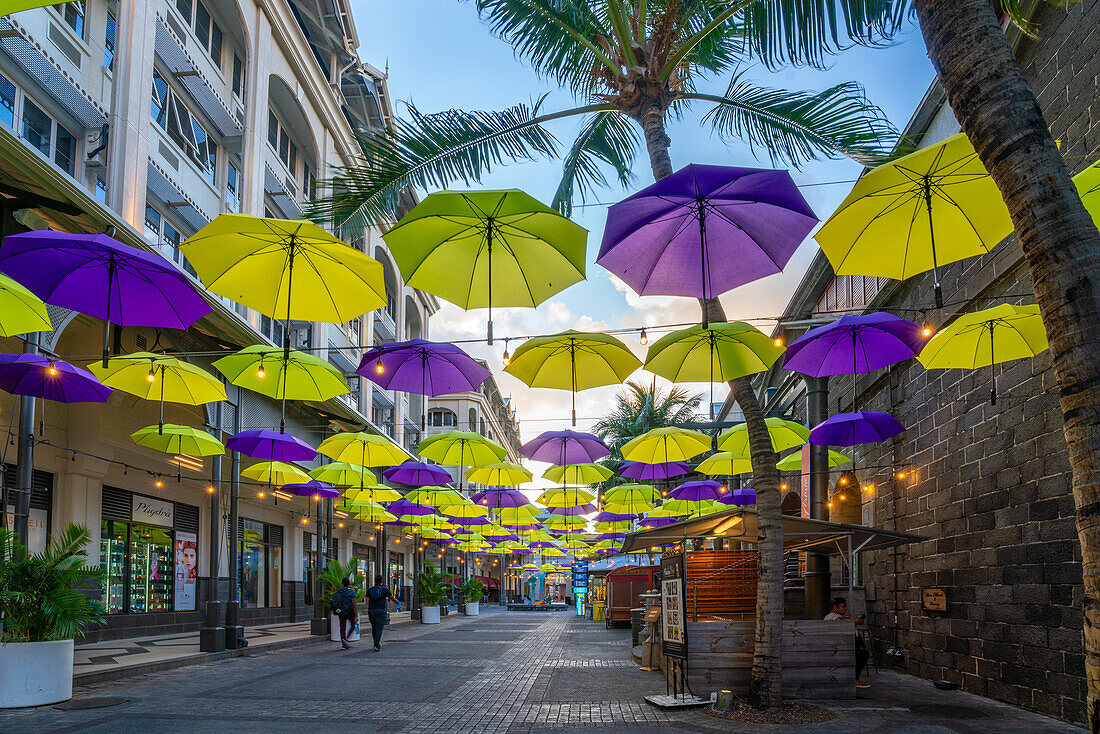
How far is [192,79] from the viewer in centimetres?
2103

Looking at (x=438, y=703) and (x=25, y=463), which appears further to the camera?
(x=25, y=463)

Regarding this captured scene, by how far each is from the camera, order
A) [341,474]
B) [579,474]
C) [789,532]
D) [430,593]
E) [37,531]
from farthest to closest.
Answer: [430,593] < [579,474] < [341,474] < [37,531] < [789,532]

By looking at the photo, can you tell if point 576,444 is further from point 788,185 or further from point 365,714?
point 788,185

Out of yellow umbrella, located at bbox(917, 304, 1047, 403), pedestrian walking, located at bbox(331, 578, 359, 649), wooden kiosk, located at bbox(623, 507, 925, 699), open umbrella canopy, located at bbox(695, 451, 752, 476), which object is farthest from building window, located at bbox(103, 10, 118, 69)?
yellow umbrella, located at bbox(917, 304, 1047, 403)

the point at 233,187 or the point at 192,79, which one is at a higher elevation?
the point at 192,79

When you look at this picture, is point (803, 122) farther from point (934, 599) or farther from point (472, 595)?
point (472, 595)

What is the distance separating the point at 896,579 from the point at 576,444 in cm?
818

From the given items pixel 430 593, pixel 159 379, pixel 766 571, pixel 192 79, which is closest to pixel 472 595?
pixel 430 593

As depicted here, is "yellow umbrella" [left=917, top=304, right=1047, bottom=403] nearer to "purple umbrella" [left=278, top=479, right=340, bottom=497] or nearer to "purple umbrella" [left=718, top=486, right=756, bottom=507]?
"purple umbrella" [left=718, top=486, right=756, bottom=507]

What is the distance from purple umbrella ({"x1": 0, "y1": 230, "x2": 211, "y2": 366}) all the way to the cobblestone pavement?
14.8ft

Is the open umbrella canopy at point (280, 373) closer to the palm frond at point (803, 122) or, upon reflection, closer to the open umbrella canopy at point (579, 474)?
the palm frond at point (803, 122)

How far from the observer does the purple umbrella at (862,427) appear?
A: 50.1ft

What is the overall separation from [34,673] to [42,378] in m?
4.34

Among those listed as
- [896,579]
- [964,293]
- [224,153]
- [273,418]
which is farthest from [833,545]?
[224,153]
